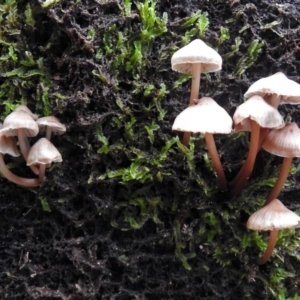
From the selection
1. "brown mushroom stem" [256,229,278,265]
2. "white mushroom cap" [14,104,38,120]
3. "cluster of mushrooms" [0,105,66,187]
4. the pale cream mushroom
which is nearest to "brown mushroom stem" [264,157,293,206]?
"brown mushroom stem" [256,229,278,265]

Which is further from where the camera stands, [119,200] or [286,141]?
[119,200]

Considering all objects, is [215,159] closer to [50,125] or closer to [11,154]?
[50,125]

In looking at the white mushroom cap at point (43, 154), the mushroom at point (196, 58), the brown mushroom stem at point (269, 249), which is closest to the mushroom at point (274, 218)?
the brown mushroom stem at point (269, 249)

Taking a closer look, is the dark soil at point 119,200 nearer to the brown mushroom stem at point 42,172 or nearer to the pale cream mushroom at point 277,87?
the brown mushroom stem at point 42,172

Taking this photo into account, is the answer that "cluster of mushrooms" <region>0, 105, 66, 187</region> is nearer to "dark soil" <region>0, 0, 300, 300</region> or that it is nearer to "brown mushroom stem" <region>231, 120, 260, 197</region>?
"dark soil" <region>0, 0, 300, 300</region>

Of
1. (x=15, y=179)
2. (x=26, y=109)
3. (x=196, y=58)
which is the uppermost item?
(x=196, y=58)

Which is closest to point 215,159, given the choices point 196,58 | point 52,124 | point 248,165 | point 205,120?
point 248,165

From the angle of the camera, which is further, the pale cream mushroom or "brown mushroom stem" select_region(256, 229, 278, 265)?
"brown mushroom stem" select_region(256, 229, 278, 265)
